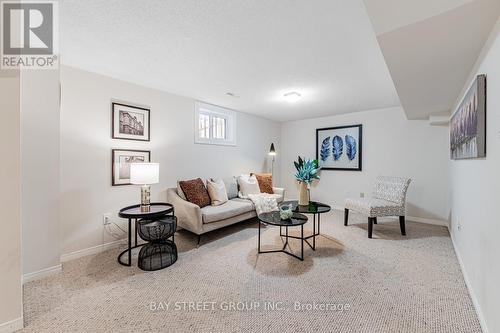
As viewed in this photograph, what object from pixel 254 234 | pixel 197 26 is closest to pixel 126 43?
pixel 197 26

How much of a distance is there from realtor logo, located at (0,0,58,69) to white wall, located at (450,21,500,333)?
293 cm

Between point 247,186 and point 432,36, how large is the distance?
320 cm

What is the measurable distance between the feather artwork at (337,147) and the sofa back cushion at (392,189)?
3.98ft

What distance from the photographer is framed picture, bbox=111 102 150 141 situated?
2.82 meters

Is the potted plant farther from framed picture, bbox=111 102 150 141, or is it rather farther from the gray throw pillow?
framed picture, bbox=111 102 150 141

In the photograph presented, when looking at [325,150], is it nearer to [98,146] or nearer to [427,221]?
[427,221]

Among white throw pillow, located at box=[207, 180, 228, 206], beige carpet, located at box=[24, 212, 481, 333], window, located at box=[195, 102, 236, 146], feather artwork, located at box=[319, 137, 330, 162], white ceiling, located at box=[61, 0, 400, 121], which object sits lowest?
beige carpet, located at box=[24, 212, 481, 333]

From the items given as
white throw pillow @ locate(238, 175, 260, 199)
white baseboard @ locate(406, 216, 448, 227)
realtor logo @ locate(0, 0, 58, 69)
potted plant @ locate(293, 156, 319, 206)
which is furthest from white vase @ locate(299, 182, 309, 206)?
realtor logo @ locate(0, 0, 58, 69)

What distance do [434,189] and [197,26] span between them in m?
4.49

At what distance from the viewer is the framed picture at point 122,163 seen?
9.18ft

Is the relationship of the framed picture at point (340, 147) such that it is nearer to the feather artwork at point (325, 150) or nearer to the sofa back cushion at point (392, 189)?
the feather artwork at point (325, 150)

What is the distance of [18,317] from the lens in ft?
4.70

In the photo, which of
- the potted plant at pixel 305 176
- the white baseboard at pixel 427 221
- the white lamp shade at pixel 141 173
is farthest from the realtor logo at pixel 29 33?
the white baseboard at pixel 427 221

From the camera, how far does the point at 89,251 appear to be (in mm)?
2588
